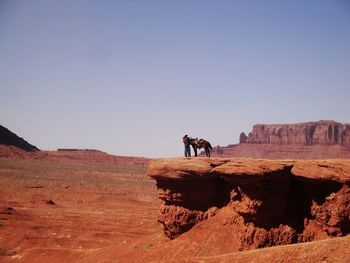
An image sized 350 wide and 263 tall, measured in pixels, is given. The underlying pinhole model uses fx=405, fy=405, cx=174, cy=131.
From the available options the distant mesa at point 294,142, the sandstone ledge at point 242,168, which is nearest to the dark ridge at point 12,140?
the distant mesa at point 294,142

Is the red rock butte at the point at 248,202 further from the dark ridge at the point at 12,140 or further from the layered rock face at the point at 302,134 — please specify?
the layered rock face at the point at 302,134

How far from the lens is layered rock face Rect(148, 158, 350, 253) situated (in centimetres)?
1160

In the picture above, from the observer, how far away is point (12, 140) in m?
105

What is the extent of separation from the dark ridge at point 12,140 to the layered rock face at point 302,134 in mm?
82323

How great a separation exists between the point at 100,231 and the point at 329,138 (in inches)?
4793

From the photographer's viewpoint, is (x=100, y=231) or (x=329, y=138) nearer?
(x=100, y=231)

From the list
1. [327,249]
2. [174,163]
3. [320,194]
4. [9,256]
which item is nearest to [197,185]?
[174,163]

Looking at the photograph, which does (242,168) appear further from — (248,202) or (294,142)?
(294,142)

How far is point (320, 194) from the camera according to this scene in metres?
12.1

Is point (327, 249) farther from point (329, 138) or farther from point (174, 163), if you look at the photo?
point (329, 138)

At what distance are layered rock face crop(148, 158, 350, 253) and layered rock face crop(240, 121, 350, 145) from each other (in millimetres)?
128086

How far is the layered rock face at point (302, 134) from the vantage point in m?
134

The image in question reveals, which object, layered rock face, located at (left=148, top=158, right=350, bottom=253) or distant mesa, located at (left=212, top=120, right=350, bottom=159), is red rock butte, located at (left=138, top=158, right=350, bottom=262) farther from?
distant mesa, located at (left=212, top=120, right=350, bottom=159)

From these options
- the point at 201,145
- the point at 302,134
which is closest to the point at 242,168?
the point at 201,145
